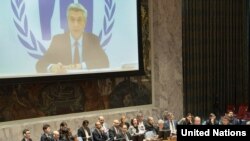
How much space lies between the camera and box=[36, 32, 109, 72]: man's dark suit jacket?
1231 centimetres

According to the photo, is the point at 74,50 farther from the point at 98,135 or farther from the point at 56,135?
the point at 56,135

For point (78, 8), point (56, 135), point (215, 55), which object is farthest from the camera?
point (215, 55)

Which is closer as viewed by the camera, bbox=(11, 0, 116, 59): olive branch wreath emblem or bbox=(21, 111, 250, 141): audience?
bbox=(21, 111, 250, 141): audience

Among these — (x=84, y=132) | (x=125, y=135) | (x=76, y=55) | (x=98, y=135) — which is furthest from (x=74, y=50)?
(x=125, y=135)

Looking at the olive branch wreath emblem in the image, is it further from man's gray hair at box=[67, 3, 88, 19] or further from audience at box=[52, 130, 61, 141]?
audience at box=[52, 130, 61, 141]

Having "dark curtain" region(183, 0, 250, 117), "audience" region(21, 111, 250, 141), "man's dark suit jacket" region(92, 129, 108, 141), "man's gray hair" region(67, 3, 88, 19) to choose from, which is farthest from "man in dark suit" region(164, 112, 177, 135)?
"man's gray hair" region(67, 3, 88, 19)

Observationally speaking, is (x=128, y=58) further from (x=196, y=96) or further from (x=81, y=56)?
(x=196, y=96)

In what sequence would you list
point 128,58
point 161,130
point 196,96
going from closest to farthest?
1. point 161,130
2. point 128,58
3. point 196,96

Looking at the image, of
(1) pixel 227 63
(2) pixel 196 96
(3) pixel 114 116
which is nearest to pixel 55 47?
(3) pixel 114 116

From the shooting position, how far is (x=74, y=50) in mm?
12773

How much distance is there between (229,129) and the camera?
21.0 feet

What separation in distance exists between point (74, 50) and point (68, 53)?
0.67ft

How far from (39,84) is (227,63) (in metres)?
6.86

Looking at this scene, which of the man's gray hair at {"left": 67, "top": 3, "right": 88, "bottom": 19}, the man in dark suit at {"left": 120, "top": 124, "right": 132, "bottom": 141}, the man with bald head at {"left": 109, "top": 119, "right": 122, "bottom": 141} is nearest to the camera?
the man in dark suit at {"left": 120, "top": 124, "right": 132, "bottom": 141}
